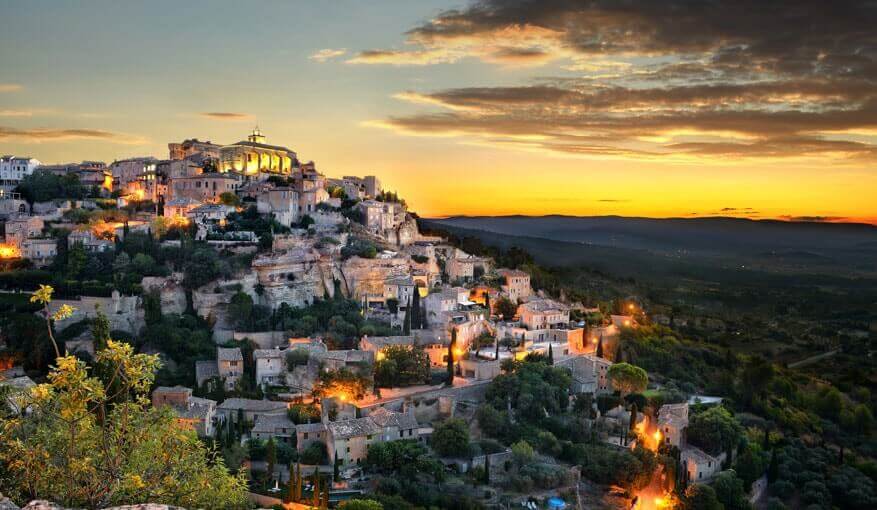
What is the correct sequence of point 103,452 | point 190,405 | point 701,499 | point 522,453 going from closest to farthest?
point 103,452 < point 701,499 < point 522,453 < point 190,405

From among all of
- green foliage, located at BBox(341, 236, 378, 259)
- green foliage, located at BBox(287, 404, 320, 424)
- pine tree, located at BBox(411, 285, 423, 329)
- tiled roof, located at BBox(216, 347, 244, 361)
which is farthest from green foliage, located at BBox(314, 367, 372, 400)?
green foliage, located at BBox(341, 236, 378, 259)

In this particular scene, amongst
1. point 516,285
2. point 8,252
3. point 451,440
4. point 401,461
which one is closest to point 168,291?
point 8,252

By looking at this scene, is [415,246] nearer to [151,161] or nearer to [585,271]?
[151,161]

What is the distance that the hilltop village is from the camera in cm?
2220

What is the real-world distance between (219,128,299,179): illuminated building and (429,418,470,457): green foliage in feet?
84.8

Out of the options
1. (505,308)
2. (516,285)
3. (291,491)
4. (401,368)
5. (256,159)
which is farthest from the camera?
(256,159)

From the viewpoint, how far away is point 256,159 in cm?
4684

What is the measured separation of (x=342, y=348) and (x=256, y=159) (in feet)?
71.8

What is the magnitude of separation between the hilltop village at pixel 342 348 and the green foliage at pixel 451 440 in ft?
0.21

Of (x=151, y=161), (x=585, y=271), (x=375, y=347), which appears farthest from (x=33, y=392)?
(x=585, y=271)

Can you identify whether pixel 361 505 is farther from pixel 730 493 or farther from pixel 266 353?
pixel 730 493

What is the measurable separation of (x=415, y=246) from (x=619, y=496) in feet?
65.1

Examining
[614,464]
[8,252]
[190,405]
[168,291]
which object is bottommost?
[614,464]

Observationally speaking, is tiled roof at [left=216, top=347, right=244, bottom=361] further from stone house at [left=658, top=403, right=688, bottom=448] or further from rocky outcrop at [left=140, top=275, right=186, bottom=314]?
stone house at [left=658, top=403, right=688, bottom=448]
